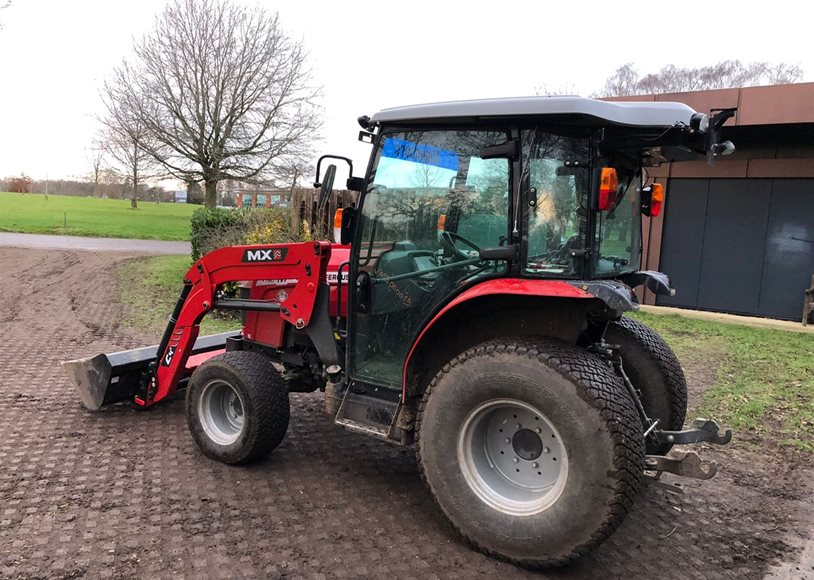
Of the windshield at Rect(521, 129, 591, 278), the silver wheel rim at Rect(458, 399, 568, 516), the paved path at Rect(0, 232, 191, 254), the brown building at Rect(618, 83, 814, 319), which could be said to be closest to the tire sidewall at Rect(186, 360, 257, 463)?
the silver wheel rim at Rect(458, 399, 568, 516)

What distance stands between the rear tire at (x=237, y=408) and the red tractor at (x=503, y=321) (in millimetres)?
14

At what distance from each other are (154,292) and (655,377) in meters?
10.4

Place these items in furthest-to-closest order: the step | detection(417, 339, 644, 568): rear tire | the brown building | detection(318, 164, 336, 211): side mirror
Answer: the brown building < the step < detection(318, 164, 336, 211): side mirror < detection(417, 339, 644, 568): rear tire

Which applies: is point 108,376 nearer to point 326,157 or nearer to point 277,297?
point 277,297

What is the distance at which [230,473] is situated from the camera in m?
3.94

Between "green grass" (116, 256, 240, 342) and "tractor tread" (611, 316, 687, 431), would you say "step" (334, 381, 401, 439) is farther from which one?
"green grass" (116, 256, 240, 342)

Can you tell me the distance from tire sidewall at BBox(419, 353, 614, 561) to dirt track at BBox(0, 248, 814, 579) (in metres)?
0.20

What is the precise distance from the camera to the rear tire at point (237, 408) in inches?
154

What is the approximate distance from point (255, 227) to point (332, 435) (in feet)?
22.1

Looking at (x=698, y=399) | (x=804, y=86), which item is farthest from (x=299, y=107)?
(x=698, y=399)

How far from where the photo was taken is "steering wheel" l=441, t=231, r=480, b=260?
3266 millimetres

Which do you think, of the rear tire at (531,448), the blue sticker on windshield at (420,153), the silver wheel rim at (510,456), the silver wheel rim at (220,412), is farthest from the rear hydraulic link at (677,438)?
the silver wheel rim at (220,412)

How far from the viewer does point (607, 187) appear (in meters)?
2.85

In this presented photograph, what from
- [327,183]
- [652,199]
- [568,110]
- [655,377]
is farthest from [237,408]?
[652,199]
